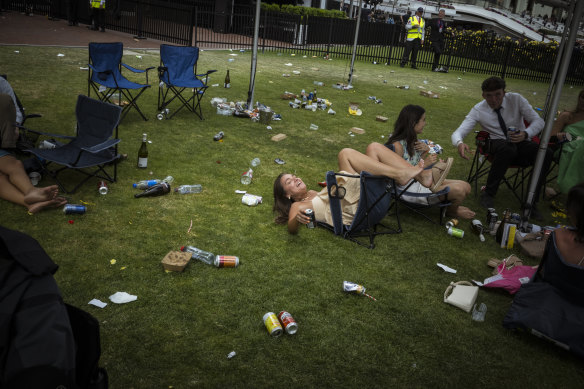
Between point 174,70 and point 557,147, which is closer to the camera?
point 557,147

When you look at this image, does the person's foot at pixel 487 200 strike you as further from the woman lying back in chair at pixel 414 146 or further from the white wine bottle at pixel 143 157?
the white wine bottle at pixel 143 157

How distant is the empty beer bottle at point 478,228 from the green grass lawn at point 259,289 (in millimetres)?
61

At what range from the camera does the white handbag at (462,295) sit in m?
3.56

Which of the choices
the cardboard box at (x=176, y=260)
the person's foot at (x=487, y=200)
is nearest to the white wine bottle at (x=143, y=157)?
the cardboard box at (x=176, y=260)

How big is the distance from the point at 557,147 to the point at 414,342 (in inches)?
149

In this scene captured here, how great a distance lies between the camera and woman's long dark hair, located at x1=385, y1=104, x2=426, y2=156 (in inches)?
185

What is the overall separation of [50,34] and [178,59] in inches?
357

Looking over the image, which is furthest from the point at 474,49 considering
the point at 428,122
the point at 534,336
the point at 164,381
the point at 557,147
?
the point at 164,381

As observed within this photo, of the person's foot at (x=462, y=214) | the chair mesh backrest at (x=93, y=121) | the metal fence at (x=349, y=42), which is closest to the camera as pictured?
the chair mesh backrest at (x=93, y=121)

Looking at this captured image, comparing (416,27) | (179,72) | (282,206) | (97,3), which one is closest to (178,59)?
(179,72)

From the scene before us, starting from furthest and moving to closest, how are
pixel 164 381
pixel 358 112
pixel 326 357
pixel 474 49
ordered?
pixel 474 49, pixel 358 112, pixel 326 357, pixel 164 381

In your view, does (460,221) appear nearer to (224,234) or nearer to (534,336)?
(534,336)

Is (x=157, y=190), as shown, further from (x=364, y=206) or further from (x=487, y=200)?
(x=487, y=200)

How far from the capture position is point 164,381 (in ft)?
8.49
